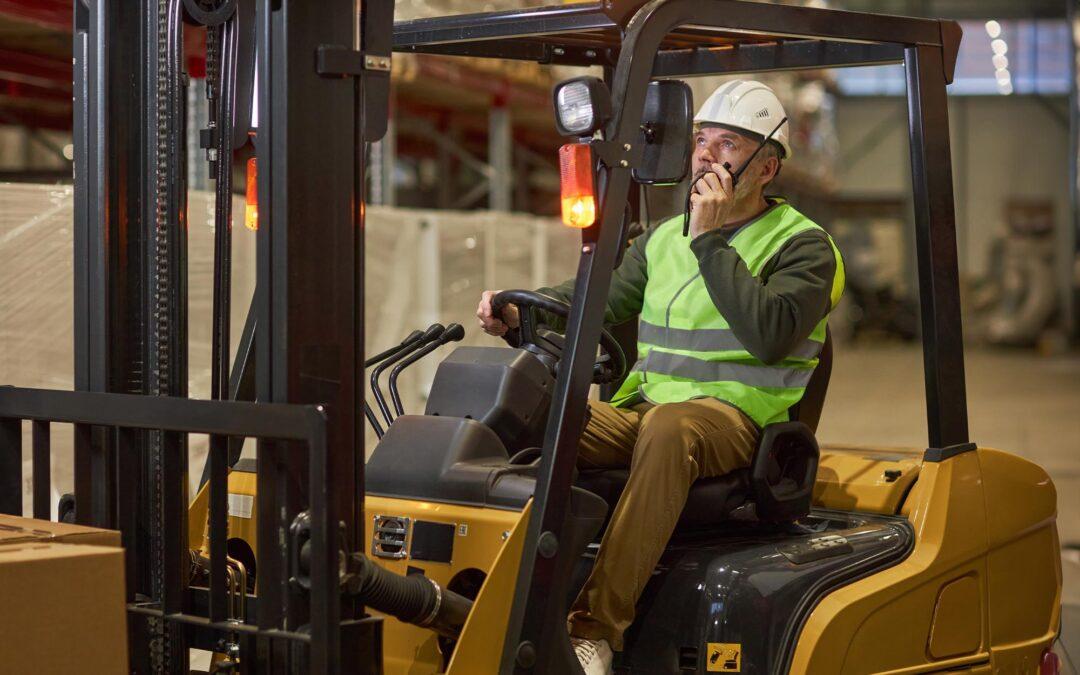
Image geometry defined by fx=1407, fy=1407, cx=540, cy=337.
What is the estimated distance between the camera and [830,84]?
28094 mm

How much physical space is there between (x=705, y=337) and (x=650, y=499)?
1.84ft

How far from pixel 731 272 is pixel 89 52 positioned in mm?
1484

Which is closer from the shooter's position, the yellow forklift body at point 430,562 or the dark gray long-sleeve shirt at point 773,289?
the yellow forklift body at point 430,562

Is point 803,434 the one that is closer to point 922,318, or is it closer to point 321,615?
point 922,318

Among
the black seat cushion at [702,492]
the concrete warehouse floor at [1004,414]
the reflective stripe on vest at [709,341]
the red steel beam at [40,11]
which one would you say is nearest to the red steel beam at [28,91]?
the red steel beam at [40,11]

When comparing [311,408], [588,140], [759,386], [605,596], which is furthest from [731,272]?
[311,408]

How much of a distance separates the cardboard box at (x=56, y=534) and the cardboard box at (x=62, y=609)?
1.0 inches

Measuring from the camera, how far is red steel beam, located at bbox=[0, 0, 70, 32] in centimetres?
712

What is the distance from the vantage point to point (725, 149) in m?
3.61

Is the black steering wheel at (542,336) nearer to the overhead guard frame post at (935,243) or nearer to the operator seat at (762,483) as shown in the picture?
the operator seat at (762,483)

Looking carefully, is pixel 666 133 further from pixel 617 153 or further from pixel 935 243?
pixel 935 243

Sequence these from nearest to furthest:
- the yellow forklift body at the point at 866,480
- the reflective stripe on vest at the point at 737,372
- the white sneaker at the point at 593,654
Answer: the white sneaker at the point at 593,654 → the reflective stripe on vest at the point at 737,372 → the yellow forklift body at the point at 866,480

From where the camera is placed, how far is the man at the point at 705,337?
3.06m

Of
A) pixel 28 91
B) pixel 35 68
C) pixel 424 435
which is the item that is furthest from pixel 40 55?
pixel 424 435
